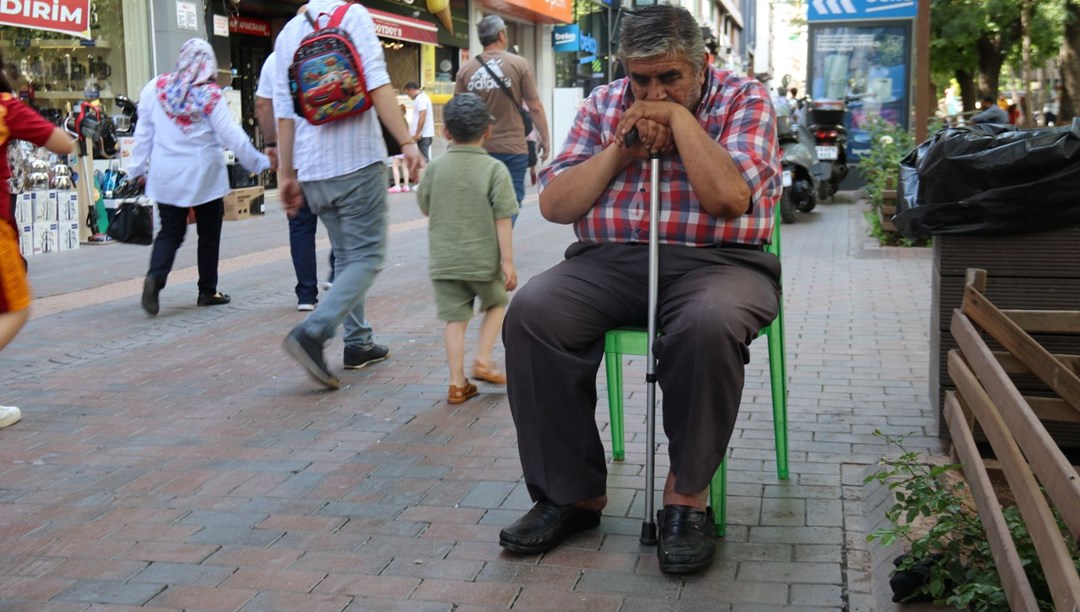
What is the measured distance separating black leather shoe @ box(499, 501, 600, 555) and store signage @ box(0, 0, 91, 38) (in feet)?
33.6

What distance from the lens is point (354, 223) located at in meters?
5.77

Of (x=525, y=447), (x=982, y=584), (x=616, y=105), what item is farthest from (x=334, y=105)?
(x=982, y=584)

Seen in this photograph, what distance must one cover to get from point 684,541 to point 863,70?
52.0ft

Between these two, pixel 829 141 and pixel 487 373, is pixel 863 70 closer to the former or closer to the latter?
pixel 829 141

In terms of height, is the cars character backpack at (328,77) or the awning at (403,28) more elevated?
the awning at (403,28)

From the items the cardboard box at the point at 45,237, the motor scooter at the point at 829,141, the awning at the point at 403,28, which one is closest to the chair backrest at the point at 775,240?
the cardboard box at the point at 45,237

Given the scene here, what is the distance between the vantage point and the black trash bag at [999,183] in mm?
4066

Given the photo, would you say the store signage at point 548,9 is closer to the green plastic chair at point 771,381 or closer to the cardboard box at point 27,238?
the cardboard box at point 27,238

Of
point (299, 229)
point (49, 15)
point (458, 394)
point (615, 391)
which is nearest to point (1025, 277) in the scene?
point (615, 391)

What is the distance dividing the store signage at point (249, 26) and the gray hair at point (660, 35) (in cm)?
1433

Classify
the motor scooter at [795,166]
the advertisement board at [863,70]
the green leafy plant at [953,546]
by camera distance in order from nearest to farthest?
1. the green leafy plant at [953,546]
2. the motor scooter at [795,166]
3. the advertisement board at [863,70]

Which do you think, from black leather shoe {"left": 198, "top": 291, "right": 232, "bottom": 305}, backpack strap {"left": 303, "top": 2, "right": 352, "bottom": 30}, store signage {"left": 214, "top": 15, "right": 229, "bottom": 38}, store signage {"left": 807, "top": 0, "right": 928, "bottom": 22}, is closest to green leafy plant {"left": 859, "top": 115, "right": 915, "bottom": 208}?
store signage {"left": 807, "top": 0, "right": 928, "bottom": 22}

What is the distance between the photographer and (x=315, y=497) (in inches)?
159

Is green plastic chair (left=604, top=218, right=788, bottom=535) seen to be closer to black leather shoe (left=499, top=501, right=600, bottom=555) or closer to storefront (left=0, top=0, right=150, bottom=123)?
black leather shoe (left=499, top=501, right=600, bottom=555)
